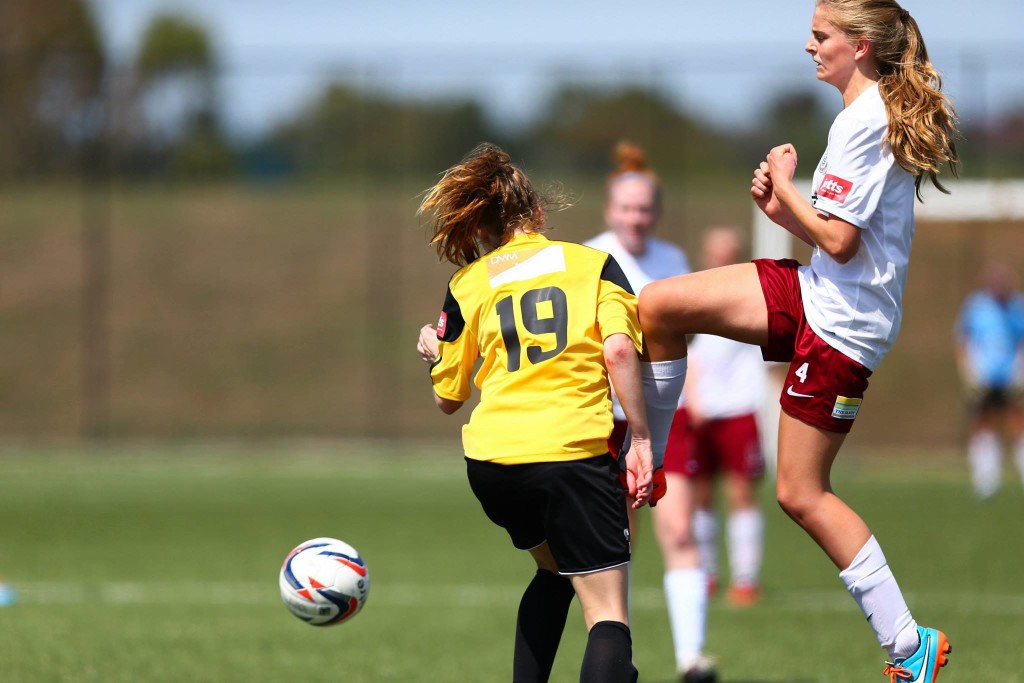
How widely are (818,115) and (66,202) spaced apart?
14.2 m

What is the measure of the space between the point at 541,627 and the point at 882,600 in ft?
3.63

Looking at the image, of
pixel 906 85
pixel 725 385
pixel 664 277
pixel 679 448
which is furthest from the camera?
pixel 725 385

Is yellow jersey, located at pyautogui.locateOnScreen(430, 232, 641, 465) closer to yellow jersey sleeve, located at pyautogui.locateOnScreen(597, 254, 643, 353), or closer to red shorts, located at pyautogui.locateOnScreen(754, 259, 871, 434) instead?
yellow jersey sleeve, located at pyautogui.locateOnScreen(597, 254, 643, 353)

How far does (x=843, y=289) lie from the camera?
154 inches

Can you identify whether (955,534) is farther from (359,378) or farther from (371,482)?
(359,378)

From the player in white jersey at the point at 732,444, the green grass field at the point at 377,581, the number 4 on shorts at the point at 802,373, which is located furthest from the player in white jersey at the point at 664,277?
the player in white jersey at the point at 732,444

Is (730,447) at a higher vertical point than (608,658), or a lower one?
lower

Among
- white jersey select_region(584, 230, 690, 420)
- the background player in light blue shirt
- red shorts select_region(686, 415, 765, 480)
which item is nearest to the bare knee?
white jersey select_region(584, 230, 690, 420)

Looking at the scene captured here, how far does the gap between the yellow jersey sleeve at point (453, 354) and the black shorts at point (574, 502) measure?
0.29 meters

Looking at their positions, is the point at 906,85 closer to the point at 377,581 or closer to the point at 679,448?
the point at 679,448

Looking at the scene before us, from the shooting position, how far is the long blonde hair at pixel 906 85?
12.4 feet

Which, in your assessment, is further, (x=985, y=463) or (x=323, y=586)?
(x=985, y=463)

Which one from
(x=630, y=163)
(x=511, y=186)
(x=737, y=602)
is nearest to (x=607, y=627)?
(x=511, y=186)

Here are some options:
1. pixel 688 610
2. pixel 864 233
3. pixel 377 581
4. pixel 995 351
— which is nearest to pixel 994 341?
pixel 995 351
